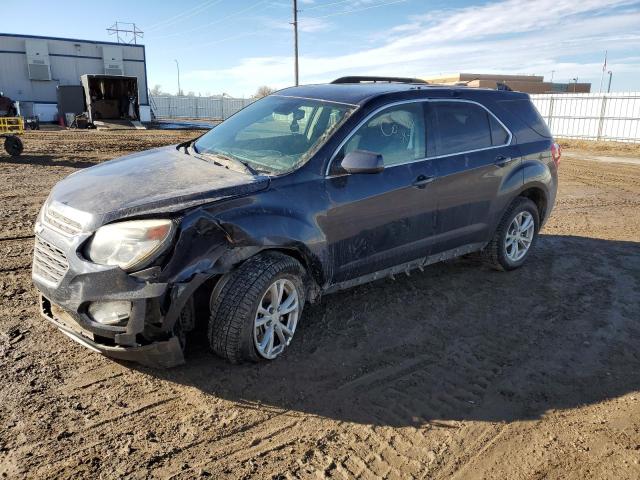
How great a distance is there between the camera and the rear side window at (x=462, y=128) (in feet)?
15.0

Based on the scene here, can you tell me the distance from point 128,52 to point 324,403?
39.6m

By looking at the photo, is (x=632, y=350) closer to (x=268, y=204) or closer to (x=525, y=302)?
(x=525, y=302)

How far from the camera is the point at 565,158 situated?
59.4ft

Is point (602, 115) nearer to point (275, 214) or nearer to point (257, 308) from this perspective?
point (275, 214)

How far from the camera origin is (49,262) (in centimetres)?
320

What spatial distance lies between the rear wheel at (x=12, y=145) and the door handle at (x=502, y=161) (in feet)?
43.0

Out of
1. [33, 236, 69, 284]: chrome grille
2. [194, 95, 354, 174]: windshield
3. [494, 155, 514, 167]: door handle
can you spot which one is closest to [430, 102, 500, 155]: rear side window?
[494, 155, 514, 167]: door handle

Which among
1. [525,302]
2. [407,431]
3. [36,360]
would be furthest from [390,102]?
[36,360]

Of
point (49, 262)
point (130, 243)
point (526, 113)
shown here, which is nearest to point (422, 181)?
point (526, 113)

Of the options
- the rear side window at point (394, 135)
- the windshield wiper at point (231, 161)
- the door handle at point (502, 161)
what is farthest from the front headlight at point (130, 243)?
the door handle at point (502, 161)

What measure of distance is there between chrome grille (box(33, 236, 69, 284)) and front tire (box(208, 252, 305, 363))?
92 centimetres

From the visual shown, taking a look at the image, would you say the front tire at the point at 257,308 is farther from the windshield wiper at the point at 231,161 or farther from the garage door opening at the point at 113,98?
the garage door opening at the point at 113,98

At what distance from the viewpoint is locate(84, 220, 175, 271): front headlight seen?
A: 289cm

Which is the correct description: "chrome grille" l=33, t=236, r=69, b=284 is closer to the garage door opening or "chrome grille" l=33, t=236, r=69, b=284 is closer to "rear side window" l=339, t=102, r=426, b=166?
"rear side window" l=339, t=102, r=426, b=166
